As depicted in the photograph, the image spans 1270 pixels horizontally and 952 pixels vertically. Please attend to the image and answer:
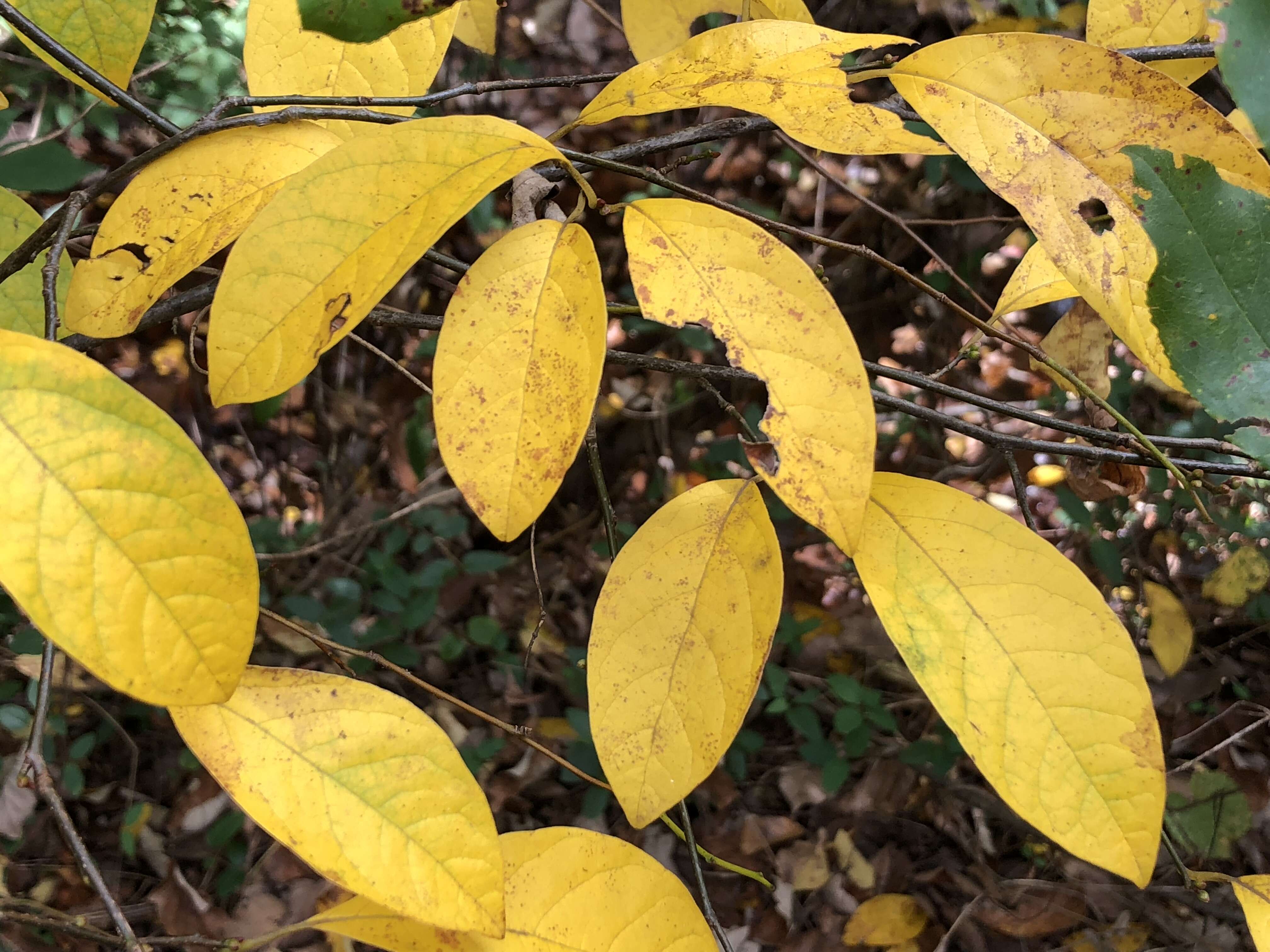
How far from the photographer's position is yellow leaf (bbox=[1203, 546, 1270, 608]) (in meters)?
1.71

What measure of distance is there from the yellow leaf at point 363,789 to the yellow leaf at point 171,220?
259mm

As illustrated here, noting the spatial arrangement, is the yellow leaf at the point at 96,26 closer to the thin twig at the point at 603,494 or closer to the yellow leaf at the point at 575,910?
the thin twig at the point at 603,494

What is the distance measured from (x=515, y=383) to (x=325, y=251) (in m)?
0.12

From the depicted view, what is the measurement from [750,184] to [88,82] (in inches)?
76.0

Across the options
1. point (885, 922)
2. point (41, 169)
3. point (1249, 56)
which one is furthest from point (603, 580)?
point (1249, 56)


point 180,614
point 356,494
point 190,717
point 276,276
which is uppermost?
point 276,276

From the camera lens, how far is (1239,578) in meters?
1.73

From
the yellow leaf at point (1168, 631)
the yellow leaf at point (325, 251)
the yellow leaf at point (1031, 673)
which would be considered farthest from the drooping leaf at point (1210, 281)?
the yellow leaf at point (1168, 631)

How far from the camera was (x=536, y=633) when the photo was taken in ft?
2.49

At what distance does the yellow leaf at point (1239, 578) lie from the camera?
5.60 ft

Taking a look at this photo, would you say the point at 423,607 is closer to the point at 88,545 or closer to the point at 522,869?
the point at 522,869

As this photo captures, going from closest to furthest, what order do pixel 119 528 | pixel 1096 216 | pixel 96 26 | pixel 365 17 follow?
pixel 119 528 < pixel 365 17 < pixel 96 26 < pixel 1096 216

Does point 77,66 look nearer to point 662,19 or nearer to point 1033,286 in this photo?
point 662,19

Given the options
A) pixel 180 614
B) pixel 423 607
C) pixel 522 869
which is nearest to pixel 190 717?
pixel 180 614
